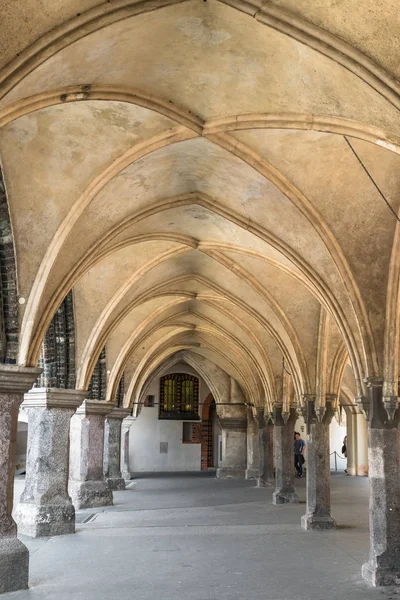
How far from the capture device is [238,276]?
12.6 meters

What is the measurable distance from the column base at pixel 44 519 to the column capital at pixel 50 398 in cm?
147

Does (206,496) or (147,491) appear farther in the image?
(147,491)

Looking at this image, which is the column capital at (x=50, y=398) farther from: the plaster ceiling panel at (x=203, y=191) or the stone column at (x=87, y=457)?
the stone column at (x=87, y=457)

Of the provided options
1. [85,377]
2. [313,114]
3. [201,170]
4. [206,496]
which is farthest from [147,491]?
[313,114]

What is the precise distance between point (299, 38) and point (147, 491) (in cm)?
1496

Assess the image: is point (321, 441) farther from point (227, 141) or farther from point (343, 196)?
point (227, 141)

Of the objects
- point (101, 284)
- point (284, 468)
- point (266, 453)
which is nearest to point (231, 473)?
point (266, 453)

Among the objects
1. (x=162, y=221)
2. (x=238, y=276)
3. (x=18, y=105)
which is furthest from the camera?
(x=238, y=276)

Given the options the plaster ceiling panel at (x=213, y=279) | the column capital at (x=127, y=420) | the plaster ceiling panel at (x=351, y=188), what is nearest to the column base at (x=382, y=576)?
the plaster ceiling panel at (x=351, y=188)

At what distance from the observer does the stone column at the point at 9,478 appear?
7.00 metres

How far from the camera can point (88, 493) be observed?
13.6 m

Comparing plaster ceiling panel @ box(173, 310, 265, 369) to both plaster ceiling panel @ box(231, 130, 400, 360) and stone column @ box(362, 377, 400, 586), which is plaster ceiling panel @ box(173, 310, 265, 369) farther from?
stone column @ box(362, 377, 400, 586)

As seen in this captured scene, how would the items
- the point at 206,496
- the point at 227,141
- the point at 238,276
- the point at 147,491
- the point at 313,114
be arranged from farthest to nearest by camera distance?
the point at 147,491
the point at 206,496
the point at 238,276
the point at 227,141
the point at 313,114

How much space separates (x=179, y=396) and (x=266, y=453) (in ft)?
35.6
